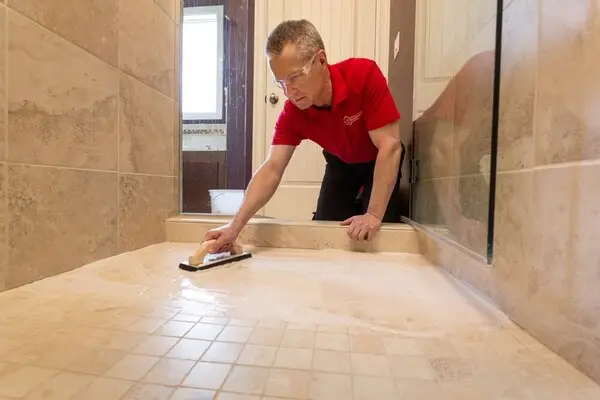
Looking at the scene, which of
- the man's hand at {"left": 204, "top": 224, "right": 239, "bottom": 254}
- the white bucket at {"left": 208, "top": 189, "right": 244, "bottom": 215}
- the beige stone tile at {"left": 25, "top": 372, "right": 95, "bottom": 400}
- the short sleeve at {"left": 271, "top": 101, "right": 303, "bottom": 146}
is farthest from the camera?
the white bucket at {"left": 208, "top": 189, "right": 244, "bottom": 215}

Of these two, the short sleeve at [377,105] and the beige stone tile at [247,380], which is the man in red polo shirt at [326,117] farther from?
the beige stone tile at [247,380]

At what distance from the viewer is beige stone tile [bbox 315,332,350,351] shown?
428 mm

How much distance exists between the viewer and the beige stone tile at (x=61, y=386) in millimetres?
316

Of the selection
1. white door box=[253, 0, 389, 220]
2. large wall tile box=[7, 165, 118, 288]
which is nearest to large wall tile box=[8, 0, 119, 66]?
large wall tile box=[7, 165, 118, 288]

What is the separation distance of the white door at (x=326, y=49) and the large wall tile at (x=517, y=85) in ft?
5.25

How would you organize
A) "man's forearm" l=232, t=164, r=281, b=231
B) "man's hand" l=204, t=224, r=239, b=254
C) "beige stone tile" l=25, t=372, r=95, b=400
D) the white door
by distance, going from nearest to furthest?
"beige stone tile" l=25, t=372, r=95, b=400
"man's hand" l=204, t=224, r=239, b=254
"man's forearm" l=232, t=164, r=281, b=231
the white door

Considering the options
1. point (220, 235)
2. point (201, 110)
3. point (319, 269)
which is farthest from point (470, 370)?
point (201, 110)

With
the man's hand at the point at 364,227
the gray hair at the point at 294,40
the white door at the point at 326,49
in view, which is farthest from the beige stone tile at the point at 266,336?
the white door at the point at 326,49

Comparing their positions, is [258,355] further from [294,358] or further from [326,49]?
[326,49]

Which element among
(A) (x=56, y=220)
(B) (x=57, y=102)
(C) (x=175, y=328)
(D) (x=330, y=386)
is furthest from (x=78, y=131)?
(D) (x=330, y=386)

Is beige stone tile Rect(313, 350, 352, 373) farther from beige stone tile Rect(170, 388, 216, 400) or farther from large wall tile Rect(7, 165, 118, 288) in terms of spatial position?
large wall tile Rect(7, 165, 118, 288)

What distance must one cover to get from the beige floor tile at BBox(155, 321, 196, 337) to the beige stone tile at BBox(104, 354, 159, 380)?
0.21 feet

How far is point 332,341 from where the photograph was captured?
45 cm

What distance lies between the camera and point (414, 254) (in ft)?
3.66
